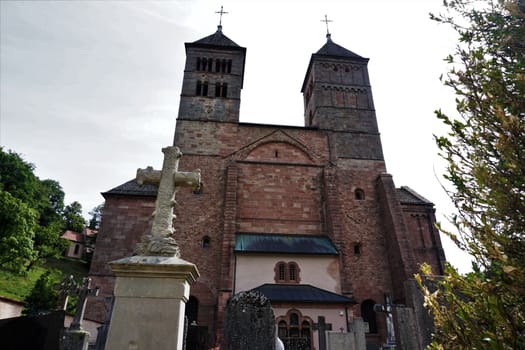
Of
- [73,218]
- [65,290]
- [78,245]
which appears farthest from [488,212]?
[73,218]

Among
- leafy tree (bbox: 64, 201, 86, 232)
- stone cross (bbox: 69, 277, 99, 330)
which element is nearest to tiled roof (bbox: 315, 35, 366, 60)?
stone cross (bbox: 69, 277, 99, 330)

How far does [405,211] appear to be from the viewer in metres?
22.9

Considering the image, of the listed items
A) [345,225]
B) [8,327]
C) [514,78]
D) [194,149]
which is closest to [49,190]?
[194,149]

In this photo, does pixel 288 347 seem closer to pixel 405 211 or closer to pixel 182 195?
pixel 182 195

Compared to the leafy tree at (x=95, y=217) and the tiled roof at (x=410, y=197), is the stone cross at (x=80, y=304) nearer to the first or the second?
the tiled roof at (x=410, y=197)

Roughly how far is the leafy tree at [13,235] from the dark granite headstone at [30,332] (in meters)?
27.9

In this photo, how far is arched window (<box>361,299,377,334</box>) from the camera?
55.2 feet

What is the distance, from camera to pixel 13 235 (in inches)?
1035

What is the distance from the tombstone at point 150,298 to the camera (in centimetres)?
341

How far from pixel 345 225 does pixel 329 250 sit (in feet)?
8.87

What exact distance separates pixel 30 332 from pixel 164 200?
83.7 inches

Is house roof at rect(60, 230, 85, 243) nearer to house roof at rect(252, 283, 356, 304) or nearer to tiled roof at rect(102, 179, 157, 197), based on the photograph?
tiled roof at rect(102, 179, 157, 197)

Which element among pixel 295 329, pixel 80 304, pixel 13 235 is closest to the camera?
pixel 80 304

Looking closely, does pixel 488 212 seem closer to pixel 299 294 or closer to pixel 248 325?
pixel 248 325
